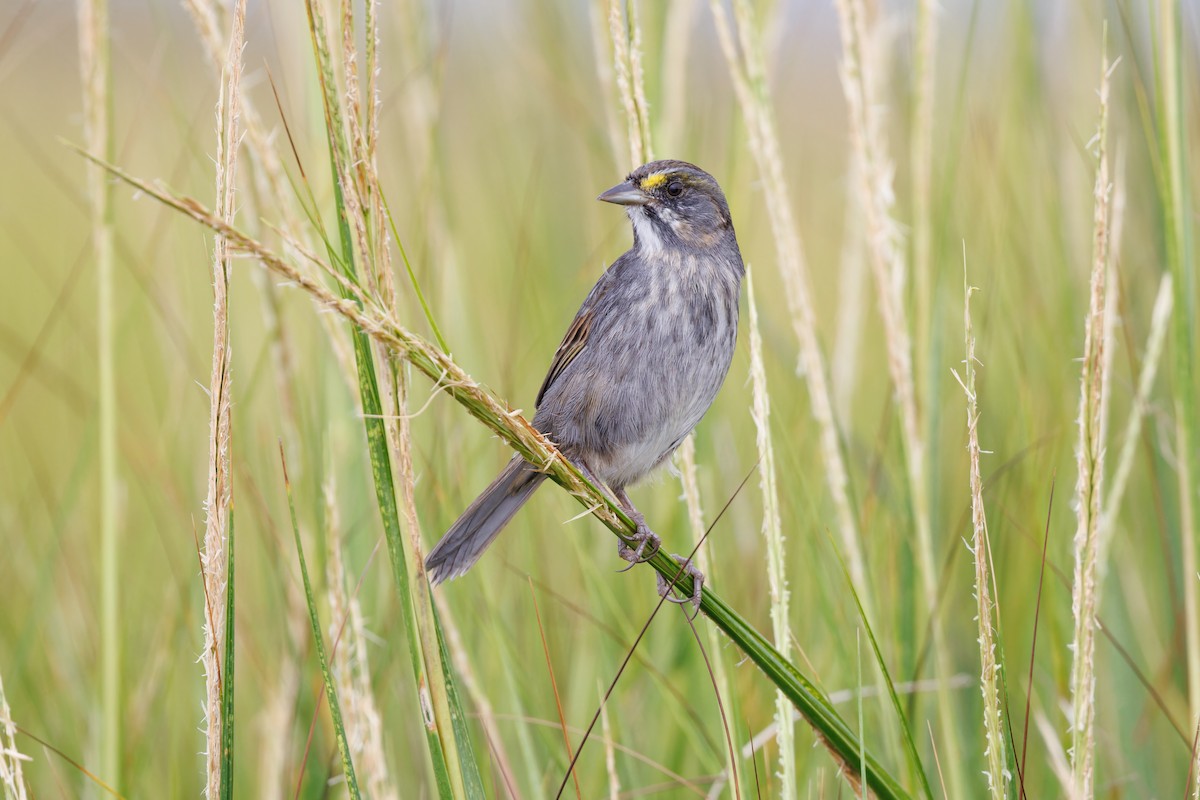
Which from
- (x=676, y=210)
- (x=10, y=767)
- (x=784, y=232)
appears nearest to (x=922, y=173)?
(x=784, y=232)

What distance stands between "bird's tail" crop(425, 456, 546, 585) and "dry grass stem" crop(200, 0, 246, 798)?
0.83m

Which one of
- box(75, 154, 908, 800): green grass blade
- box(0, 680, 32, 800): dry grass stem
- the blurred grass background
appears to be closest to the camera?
box(75, 154, 908, 800): green grass blade

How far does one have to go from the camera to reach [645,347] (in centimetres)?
253

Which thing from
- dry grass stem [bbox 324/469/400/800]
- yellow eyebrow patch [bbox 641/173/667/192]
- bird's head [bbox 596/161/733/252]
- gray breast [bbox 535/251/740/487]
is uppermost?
yellow eyebrow patch [bbox 641/173/667/192]

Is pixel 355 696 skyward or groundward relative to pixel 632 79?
groundward

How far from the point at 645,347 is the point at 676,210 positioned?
380 millimetres

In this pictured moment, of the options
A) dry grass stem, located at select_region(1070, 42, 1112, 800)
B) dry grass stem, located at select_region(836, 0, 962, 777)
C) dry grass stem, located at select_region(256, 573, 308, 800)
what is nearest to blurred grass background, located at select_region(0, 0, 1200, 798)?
dry grass stem, located at select_region(256, 573, 308, 800)

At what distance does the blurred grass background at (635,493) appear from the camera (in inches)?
94.3

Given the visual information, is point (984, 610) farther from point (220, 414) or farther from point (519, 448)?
point (220, 414)

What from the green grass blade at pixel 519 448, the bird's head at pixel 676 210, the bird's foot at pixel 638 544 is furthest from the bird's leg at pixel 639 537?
the bird's head at pixel 676 210

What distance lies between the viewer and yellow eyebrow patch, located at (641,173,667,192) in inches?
102

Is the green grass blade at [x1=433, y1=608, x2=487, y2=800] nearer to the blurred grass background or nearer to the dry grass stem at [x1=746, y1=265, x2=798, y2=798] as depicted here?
the dry grass stem at [x1=746, y1=265, x2=798, y2=798]

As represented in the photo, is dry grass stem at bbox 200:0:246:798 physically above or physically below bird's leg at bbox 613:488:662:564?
above

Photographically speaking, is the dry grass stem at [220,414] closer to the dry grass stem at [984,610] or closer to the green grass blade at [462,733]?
the green grass blade at [462,733]
